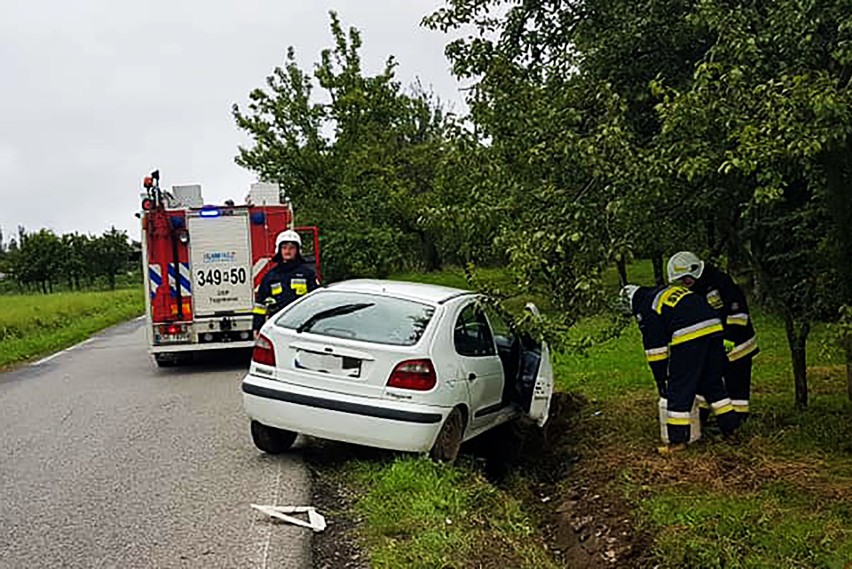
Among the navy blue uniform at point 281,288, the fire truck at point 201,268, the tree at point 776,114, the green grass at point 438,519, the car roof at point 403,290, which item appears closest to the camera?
the green grass at point 438,519

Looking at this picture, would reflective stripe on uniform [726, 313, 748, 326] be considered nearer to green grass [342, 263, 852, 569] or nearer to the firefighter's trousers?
the firefighter's trousers

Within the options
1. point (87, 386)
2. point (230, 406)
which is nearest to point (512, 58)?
point (230, 406)

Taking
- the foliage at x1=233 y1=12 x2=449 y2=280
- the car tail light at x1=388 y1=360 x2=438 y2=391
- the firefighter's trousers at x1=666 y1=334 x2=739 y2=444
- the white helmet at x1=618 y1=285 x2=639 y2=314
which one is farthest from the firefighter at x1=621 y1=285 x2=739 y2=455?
the foliage at x1=233 y1=12 x2=449 y2=280

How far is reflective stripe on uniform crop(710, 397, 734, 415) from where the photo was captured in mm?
7672

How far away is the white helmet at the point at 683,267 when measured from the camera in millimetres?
7852

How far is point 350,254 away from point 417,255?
12.8 meters

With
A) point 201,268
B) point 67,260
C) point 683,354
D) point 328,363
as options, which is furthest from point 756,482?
point 67,260

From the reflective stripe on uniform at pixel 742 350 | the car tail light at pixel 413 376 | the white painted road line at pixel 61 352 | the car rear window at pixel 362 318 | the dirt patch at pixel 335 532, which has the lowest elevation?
the white painted road line at pixel 61 352

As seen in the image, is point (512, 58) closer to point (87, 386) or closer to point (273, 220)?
point (273, 220)

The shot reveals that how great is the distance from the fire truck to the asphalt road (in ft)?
5.50

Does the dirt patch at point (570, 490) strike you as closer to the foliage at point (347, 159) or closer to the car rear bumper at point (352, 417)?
the car rear bumper at point (352, 417)

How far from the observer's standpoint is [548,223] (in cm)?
695

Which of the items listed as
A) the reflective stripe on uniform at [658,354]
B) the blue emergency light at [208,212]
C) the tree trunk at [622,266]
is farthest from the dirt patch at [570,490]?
the blue emergency light at [208,212]

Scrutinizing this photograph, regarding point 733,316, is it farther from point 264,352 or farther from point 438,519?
point 264,352
